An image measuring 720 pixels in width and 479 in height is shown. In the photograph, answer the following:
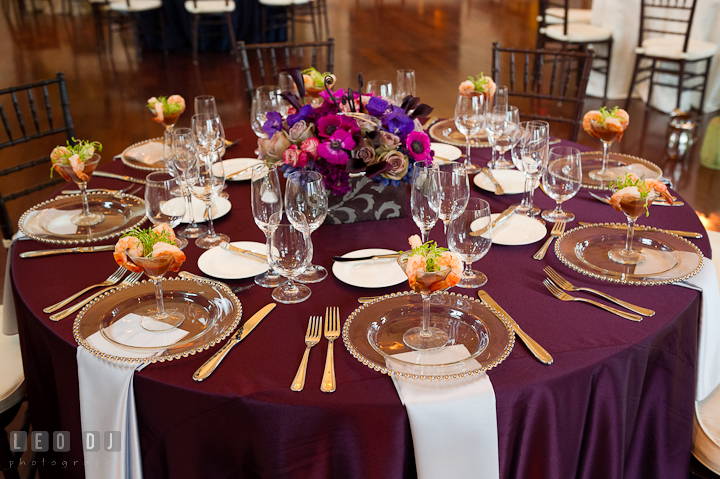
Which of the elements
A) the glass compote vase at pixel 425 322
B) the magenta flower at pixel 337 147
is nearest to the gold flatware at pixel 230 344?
the glass compote vase at pixel 425 322

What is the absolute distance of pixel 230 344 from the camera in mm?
1238

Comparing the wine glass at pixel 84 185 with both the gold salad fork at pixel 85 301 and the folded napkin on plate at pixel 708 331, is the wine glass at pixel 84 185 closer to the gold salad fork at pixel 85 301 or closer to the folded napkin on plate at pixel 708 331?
the gold salad fork at pixel 85 301

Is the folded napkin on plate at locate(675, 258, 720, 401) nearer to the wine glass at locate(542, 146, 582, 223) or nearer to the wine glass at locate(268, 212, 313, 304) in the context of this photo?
the wine glass at locate(542, 146, 582, 223)

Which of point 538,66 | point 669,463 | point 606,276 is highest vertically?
point 538,66

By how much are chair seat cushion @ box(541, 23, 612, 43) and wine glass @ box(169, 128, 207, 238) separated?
14.2 ft

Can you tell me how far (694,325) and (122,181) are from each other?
1.68 m

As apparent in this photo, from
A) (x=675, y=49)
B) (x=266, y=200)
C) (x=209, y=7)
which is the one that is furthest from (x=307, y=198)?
(x=209, y=7)

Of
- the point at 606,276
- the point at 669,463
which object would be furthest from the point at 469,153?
the point at 669,463

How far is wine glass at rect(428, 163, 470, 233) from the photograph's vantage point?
1475mm

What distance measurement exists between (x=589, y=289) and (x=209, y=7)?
239 inches

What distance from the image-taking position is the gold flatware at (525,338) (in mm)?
1181

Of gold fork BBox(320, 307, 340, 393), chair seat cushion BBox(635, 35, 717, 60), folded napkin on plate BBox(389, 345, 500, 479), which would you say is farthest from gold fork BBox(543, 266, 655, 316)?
chair seat cushion BBox(635, 35, 717, 60)

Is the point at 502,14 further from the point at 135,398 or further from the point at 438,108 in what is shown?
the point at 135,398

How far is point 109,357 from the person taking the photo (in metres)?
1.20
